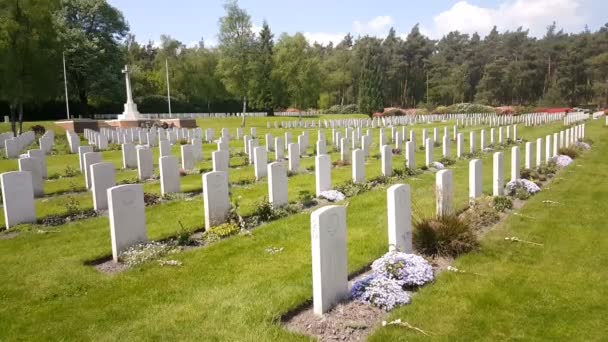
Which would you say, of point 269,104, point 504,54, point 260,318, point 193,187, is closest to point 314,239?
point 260,318

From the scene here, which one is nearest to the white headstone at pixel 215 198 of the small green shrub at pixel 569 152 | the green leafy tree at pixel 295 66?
the small green shrub at pixel 569 152

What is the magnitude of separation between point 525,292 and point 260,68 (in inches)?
1604

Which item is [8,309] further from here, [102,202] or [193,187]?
[193,187]

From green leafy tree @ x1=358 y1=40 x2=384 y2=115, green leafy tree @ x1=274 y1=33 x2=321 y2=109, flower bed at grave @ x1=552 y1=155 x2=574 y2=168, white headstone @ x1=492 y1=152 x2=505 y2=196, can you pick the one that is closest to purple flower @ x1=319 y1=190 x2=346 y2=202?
white headstone @ x1=492 y1=152 x2=505 y2=196

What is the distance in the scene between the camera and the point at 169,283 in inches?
245

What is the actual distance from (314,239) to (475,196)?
5.97 metres

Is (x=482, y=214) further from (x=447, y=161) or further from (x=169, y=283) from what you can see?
(x=447, y=161)

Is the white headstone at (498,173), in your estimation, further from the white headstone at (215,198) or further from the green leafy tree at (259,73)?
the green leafy tree at (259,73)

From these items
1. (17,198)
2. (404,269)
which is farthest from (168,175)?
(404,269)

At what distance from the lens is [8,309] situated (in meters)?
5.54

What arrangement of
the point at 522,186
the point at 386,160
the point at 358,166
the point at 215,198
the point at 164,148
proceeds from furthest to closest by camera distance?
the point at 164,148 < the point at 386,160 < the point at 358,166 < the point at 522,186 < the point at 215,198

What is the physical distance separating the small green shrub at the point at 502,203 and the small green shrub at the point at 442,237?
299 cm

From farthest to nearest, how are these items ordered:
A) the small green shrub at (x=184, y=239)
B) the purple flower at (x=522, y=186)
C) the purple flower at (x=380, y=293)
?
the purple flower at (x=522, y=186), the small green shrub at (x=184, y=239), the purple flower at (x=380, y=293)

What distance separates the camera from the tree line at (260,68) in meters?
27.7
